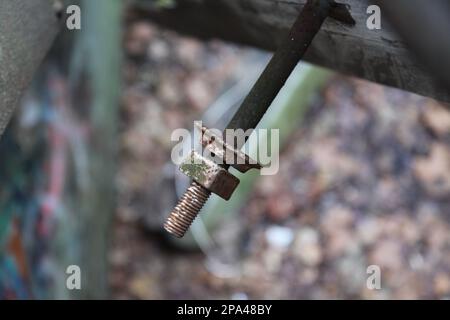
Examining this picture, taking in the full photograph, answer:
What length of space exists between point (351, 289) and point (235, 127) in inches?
119

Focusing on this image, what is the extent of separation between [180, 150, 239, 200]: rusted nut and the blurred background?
1871mm

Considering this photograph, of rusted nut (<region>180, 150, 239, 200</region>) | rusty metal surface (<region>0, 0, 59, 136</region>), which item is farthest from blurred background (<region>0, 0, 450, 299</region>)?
rusted nut (<region>180, 150, 239, 200</region>)

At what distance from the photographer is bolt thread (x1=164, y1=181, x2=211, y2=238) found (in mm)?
1586

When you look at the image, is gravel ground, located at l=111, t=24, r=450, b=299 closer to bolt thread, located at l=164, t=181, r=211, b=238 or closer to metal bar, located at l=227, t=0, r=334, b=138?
bolt thread, located at l=164, t=181, r=211, b=238

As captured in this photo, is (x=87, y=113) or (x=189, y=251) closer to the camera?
(x=87, y=113)

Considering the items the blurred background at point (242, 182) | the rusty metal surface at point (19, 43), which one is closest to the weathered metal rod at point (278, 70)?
the rusty metal surface at point (19, 43)

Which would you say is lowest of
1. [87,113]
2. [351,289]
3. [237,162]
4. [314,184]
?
[351,289]

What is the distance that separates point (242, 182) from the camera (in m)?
4.44

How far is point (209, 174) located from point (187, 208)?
143 mm
